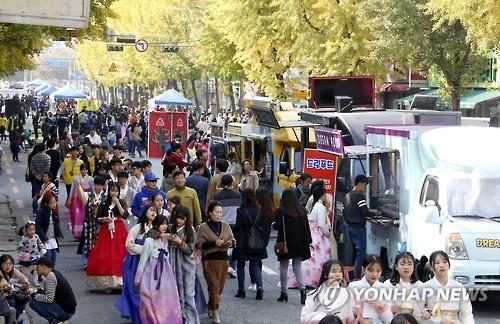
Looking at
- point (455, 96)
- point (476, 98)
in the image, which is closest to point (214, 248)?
point (455, 96)

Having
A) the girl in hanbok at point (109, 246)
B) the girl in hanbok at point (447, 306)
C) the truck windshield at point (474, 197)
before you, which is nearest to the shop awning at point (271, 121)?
the girl in hanbok at point (109, 246)

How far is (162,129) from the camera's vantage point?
143ft

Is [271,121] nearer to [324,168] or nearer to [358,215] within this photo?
[324,168]

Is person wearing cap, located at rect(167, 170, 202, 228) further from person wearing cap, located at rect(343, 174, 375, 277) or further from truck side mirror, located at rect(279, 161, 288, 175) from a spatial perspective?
truck side mirror, located at rect(279, 161, 288, 175)

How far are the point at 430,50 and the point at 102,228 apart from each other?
27.2 m

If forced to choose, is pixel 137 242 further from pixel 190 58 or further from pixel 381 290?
pixel 190 58

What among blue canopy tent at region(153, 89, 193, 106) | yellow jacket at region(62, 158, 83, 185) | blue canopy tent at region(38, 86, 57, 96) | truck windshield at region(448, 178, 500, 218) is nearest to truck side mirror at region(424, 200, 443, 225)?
truck windshield at region(448, 178, 500, 218)

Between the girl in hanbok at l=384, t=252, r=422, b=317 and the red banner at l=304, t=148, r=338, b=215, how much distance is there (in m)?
9.78

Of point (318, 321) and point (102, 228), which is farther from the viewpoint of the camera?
point (102, 228)

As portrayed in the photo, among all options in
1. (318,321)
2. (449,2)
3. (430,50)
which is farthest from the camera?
(430,50)

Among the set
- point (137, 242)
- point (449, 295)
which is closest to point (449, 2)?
point (137, 242)

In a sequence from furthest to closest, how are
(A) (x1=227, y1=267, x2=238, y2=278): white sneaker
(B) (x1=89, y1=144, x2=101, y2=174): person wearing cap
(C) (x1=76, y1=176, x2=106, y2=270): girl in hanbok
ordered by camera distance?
1. (B) (x1=89, y1=144, x2=101, y2=174): person wearing cap
2. (A) (x1=227, y1=267, x2=238, y2=278): white sneaker
3. (C) (x1=76, y1=176, x2=106, y2=270): girl in hanbok

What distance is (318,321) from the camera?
993cm

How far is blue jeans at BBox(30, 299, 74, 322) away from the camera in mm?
13180
